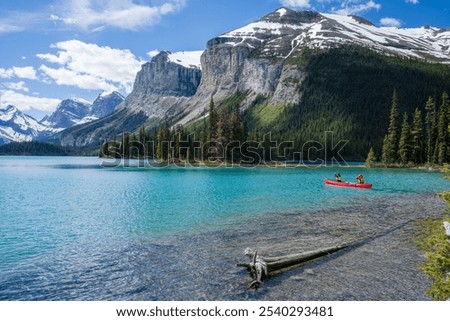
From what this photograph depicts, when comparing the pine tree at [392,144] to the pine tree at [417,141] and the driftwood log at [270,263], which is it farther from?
the driftwood log at [270,263]

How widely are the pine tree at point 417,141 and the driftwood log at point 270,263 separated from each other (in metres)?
110

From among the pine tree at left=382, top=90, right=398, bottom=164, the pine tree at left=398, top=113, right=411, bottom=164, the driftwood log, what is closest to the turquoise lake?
the driftwood log

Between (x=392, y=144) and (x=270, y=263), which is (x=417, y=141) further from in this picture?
(x=270, y=263)

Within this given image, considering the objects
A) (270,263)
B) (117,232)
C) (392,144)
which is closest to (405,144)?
(392,144)

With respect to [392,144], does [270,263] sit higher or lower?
lower

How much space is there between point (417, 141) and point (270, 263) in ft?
382

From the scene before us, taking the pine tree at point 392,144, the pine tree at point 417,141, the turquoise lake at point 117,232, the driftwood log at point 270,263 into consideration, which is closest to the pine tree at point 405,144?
the pine tree at point 417,141

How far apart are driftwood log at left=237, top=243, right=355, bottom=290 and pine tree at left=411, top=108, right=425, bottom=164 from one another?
4332 inches

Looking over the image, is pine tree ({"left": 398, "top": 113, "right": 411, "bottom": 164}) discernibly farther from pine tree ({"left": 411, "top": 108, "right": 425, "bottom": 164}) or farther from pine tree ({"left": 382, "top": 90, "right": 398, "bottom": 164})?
pine tree ({"left": 382, "top": 90, "right": 398, "bottom": 164})

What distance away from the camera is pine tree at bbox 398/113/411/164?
115 m

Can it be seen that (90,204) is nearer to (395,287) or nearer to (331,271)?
(331,271)

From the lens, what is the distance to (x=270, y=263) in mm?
18375

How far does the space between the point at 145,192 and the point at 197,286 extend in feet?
134

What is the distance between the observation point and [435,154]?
10781 cm
